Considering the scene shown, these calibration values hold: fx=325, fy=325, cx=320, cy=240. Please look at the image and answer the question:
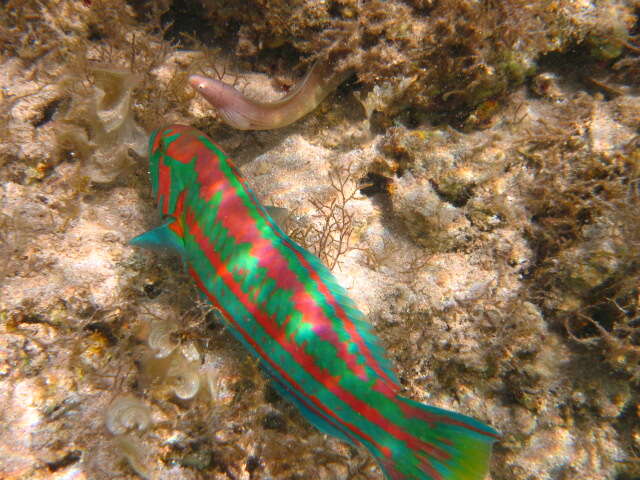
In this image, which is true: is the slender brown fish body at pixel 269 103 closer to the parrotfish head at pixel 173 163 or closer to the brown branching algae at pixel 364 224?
the brown branching algae at pixel 364 224

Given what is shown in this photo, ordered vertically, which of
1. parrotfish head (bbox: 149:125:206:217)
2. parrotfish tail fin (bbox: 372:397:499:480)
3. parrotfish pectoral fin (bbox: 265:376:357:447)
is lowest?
parrotfish pectoral fin (bbox: 265:376:357:447)

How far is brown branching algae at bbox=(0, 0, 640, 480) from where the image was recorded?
2328 mm

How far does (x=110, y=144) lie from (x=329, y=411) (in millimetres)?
2985

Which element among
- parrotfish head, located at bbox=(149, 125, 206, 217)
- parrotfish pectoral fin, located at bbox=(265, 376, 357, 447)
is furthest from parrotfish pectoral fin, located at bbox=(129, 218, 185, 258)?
parrotfish pectoral fin, located at bbox=(265, 376, 357, 447)

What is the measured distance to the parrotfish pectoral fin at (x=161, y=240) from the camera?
2510mm

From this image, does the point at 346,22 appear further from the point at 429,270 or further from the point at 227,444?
the point at 227,444

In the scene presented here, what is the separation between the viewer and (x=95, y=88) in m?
2.88

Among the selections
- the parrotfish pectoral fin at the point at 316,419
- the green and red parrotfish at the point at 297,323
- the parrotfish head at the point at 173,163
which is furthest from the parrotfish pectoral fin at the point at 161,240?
the parrotfish pectoral fin at the point at 316,419

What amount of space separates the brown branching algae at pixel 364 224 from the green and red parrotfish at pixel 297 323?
44cm

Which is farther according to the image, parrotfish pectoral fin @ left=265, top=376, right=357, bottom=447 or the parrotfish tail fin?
parrotfish pectoral fin @ left=265, top=376, right=357, bottom=447

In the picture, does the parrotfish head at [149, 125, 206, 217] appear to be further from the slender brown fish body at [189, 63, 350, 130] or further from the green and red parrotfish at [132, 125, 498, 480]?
the slender brown fish body at [189, 63, 350, 130]

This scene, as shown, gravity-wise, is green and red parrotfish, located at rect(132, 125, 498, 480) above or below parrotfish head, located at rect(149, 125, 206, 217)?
below

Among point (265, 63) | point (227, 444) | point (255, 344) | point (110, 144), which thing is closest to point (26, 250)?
point (110, 144)

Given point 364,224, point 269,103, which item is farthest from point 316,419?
point 269,103
